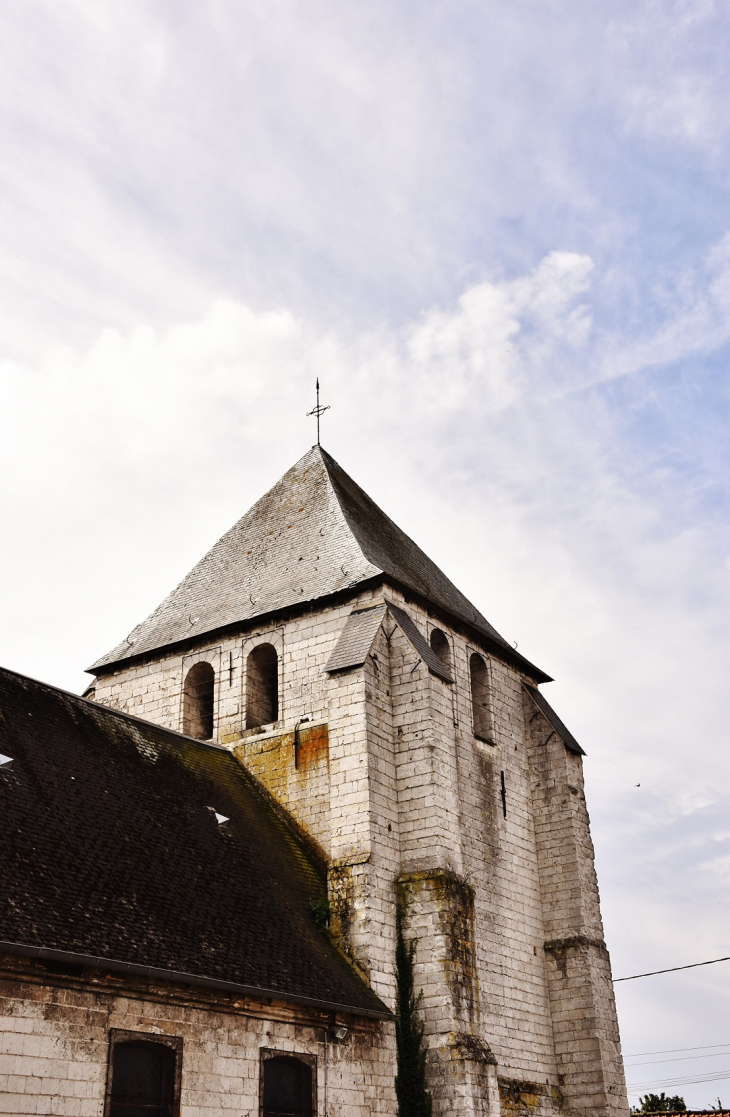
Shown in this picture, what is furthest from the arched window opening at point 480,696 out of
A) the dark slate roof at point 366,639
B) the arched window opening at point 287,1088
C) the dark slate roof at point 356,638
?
the arched window opening at point 287,1088

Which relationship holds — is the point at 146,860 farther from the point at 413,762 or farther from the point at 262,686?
the point at 262,686

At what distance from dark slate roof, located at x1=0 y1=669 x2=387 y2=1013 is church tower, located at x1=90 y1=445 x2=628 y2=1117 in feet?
3.26

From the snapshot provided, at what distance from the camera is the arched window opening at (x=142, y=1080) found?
11219mm

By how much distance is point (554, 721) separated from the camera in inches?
875

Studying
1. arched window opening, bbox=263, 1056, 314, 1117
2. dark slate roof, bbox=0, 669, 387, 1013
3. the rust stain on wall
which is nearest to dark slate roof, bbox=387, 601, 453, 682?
the rust stain on wall

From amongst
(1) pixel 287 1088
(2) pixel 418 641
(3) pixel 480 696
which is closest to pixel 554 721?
(3) pixel 480 696

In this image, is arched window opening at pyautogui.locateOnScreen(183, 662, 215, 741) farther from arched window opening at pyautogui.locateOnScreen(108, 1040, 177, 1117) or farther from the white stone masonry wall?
arched window opening at pyautogui.locateOnScreen(108, 1040, 177, 1117)

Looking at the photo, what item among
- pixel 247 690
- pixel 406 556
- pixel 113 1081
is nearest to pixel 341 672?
pixel 247 690

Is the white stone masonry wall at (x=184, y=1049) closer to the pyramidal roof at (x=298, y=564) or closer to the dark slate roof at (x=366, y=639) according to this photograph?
the dark slate roof at (x=366, y=639)

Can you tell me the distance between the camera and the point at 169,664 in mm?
20875

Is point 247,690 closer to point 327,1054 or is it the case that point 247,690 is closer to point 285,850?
point 285,850

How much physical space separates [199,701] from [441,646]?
188 inches

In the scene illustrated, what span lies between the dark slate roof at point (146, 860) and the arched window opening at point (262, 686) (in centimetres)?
178

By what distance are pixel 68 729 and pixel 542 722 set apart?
10.4 meters
